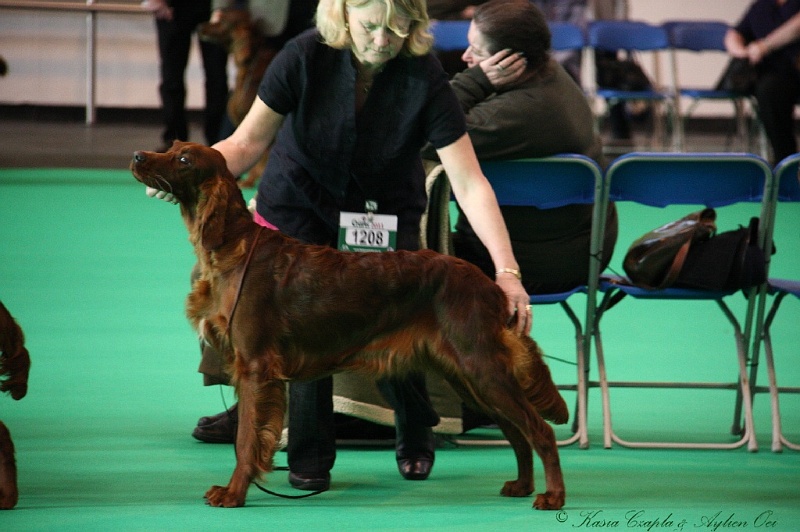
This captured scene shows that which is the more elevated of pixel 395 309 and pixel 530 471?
pixel 395 309

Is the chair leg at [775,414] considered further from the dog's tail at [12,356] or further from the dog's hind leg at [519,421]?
the dog's tail at [12,356]

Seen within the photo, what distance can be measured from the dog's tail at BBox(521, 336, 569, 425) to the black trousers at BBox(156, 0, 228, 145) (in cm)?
632

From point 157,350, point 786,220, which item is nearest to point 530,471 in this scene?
point 157,350

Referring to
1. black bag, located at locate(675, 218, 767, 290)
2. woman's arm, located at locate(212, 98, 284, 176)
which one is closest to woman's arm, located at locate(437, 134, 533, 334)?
woman's arm, located at locate(212, 98, 284, 176)

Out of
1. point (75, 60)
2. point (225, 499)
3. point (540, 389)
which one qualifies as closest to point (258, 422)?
point (225, 499)

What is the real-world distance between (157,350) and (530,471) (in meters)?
2.09

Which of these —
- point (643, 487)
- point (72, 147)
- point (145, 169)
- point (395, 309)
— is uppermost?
point (145, 169)

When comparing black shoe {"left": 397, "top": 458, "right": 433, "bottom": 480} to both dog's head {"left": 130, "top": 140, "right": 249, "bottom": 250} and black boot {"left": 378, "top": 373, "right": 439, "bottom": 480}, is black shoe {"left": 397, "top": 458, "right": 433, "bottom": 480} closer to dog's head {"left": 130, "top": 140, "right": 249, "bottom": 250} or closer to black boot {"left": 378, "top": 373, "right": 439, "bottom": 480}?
black boot {"left": 378, "top": 373, "right": 439, "bottom": 480}

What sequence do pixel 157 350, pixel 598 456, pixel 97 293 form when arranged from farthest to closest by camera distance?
pixel 97 293 < pixel 157 350 < pixel 598 456

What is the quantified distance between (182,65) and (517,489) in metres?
6.65

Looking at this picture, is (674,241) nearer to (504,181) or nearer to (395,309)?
(504,181)

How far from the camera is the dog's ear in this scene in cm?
284

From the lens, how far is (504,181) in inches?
147

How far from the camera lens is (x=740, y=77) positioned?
9789mm
